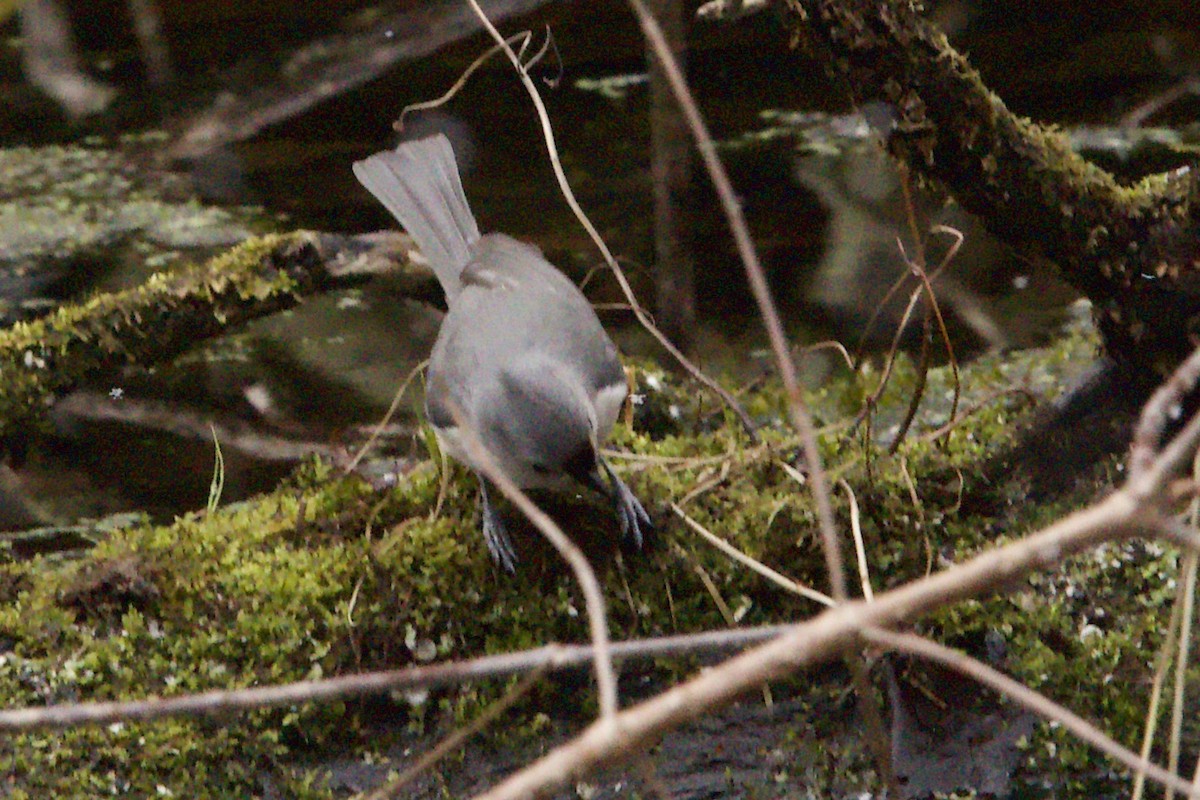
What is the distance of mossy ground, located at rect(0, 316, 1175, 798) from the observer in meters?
3.33

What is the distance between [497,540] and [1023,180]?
150 cm

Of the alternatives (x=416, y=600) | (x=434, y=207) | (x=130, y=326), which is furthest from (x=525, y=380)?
(x=130, y=326)

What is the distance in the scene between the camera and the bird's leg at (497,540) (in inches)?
138

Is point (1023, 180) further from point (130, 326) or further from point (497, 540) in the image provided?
point (130, 326)

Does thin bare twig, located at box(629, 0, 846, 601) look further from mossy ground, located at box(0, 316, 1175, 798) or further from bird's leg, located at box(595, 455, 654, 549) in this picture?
mossy ground, located at box(0, 316, 1175, 798)

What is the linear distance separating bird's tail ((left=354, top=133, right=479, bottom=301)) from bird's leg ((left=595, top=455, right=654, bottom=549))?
1038 mm

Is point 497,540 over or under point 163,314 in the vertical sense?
under

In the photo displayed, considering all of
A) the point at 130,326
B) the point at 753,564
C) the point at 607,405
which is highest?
the point at 130,326

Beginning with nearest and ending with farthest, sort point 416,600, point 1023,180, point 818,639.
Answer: point 818,639
point 416,600
point 1023,180

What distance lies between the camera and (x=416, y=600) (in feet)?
11.5

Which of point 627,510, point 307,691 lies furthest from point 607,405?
point 307,691

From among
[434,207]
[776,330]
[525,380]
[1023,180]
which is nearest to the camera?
[776,330]

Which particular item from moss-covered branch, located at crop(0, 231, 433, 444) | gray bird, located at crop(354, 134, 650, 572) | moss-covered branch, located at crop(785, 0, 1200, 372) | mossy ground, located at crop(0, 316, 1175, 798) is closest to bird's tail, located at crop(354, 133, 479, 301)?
gray bird, located at crop(354, 134, 650, 572)

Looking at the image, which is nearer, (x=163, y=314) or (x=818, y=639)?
(x=818, y=639)
